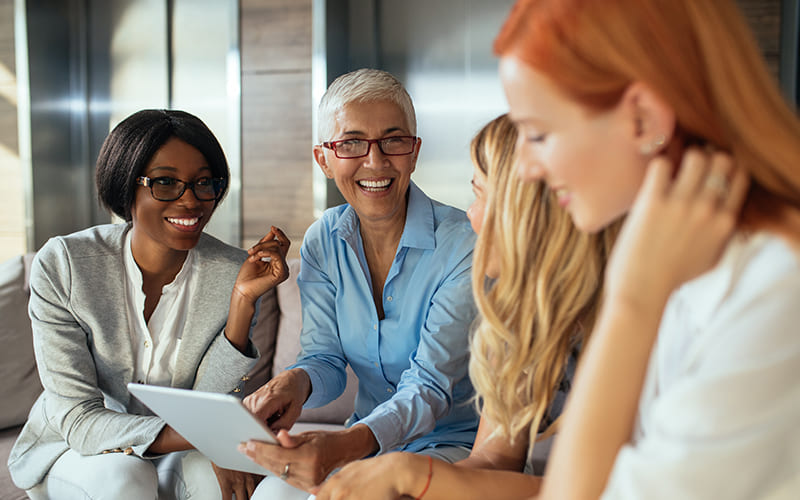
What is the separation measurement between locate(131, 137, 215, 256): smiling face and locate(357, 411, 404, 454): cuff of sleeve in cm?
66

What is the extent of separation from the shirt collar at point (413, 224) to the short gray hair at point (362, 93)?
0.17m

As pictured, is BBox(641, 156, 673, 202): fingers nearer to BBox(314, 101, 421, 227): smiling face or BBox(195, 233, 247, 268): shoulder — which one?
BBox(314, 101, 421, 227): smiling face

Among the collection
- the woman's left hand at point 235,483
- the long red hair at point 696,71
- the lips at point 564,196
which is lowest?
the woman's left hand at point 235,483

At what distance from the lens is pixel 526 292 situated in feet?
3.51

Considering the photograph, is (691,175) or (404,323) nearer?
(691,175)

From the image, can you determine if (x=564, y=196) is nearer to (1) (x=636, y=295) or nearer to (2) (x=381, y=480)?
(1) (x=636, y=295)

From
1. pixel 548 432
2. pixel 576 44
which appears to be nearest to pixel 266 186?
pixel 548 432

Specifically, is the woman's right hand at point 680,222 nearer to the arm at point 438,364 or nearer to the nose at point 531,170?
the nose at point 531,170

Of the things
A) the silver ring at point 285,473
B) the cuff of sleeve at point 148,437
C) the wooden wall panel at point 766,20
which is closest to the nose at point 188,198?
the cuff of sleeve at point 148,437

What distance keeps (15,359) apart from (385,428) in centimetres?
139

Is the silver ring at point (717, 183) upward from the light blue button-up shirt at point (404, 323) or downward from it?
upward

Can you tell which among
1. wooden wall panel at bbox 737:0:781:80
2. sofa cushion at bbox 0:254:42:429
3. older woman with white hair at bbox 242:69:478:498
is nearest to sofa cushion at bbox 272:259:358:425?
older woman with white hair at bbox 242:69:478:498

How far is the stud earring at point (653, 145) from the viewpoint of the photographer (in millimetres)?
667

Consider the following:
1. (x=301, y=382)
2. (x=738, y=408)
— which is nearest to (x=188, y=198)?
(x=301, y=382)
